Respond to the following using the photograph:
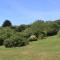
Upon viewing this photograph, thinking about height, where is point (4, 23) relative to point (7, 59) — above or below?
above

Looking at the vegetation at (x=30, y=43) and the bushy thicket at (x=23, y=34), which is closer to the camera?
→ the vegetation at (x=30, y=43)

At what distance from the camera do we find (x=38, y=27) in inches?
1930

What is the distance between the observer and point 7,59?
19109 mm

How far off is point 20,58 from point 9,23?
37216 millimetres

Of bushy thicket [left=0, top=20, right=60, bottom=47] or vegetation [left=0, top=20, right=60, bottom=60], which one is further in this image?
bushy thicket [left=0, top=20, right=60, bottom=47]

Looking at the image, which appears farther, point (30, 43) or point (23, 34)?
point (23, 34)

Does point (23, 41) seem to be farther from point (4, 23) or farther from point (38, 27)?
point (4, 23)

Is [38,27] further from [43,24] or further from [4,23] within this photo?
[4,23]

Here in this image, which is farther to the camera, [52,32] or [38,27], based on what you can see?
[38,27]

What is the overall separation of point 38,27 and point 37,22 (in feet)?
9.22

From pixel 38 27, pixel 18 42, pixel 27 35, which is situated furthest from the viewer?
pixel 38 27

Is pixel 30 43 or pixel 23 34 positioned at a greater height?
pixel 23 34

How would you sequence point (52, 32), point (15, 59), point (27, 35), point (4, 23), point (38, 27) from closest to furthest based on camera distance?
point (15, 59) < point (27, 35) < point (52, 32) < point (38, 27) < point (4, 23)

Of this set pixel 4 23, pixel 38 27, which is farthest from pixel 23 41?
pixel 4 23
